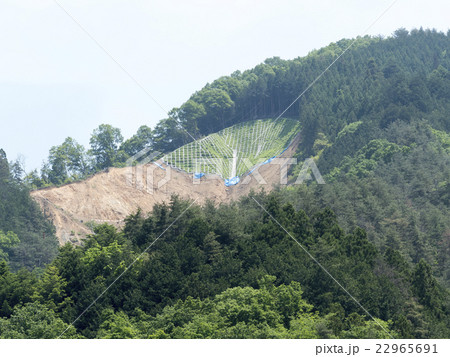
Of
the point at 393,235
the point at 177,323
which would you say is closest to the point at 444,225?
the point at 393,235

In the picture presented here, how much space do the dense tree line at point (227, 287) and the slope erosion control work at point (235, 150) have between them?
186 ft

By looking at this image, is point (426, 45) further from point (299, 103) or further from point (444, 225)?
point (444, 225)

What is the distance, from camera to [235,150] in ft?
416

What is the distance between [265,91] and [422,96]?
3703 centimetres

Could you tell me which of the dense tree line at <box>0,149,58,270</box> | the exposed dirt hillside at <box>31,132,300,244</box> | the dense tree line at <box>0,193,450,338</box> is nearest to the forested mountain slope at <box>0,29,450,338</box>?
the dense tree line at <box>0,193,450,338</box>

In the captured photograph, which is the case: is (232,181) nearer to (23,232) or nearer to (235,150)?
(235,150)

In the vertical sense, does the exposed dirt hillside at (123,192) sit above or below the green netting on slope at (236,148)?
below

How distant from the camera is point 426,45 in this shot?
506 ft

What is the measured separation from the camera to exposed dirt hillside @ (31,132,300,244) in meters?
102

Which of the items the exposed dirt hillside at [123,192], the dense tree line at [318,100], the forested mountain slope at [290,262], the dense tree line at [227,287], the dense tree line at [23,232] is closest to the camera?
the dense tree line at [227,287]

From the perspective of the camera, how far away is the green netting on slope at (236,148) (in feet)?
398

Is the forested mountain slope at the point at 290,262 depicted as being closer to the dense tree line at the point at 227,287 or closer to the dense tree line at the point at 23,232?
the dense tree line at the point at 227,287

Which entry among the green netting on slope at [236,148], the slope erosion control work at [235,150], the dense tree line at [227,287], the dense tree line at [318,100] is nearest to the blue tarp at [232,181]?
the slope erosion control work at [235,150]

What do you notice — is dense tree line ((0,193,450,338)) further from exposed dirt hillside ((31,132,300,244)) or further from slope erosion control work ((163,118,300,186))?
slope erosion control work ((163,118,300,186))
